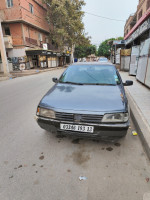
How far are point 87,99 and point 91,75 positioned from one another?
121 cm

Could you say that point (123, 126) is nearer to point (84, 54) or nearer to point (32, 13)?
point (32, 13)

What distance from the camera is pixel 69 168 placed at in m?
2.09

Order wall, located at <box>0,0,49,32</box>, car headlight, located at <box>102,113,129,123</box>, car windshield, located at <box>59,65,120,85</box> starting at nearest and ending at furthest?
car headlight, located at <box>102,113,129,123</box> < car windshield, located at <box>59,65,120,85</box> < wall, located at <box>0,0,49,32</box>

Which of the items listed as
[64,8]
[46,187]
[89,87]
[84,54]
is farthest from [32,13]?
[84,54]

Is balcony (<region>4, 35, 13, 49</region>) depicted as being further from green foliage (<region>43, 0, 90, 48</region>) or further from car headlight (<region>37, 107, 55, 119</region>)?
car headlight (<region>37, 107, 55, 119</region>)

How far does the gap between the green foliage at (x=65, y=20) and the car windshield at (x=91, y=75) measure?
25.5 metres

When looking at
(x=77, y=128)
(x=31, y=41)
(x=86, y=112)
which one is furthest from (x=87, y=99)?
(x=31, y=41)

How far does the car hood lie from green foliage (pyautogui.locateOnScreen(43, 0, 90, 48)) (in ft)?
87.0

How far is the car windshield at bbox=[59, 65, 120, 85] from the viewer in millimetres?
3283

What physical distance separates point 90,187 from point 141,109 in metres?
2.99

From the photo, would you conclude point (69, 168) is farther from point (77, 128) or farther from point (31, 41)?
point (31, 41)

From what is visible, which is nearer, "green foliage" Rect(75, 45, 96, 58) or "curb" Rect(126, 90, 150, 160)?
"curb" Rect(126, 90, 150, 160)

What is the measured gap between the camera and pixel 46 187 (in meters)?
1.78

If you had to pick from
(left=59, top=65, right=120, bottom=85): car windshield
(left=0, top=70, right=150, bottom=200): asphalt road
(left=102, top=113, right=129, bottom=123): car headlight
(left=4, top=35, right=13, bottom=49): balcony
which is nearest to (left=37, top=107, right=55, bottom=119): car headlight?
(left=0, top=70, right=150, bottom=200): asphalt road
